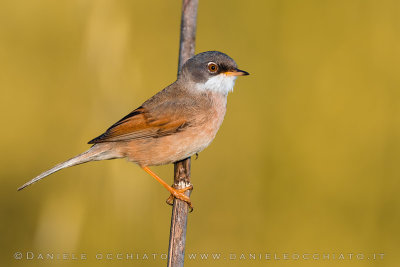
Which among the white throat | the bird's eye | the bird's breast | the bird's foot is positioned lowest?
the bird's foot

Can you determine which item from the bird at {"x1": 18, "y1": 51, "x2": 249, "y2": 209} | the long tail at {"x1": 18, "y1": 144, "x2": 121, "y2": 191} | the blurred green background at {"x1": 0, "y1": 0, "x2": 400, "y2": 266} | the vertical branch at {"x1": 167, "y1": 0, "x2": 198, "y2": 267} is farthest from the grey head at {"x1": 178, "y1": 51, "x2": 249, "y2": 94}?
the long tail at {"x1": 18, "y1": 144, "x2": 121, "y2": 191}

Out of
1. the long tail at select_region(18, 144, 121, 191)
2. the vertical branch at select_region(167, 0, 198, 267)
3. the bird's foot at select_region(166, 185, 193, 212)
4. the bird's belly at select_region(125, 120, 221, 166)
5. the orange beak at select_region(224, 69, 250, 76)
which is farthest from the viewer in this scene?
the orange beak at select_region(224, 69, 250, 76)

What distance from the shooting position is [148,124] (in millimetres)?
4102

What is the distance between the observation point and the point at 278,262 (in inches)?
167

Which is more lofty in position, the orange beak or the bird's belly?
the orange beak

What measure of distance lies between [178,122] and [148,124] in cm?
28

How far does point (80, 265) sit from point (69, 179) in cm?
78

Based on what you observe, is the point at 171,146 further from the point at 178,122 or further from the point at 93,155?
the point at 93,155

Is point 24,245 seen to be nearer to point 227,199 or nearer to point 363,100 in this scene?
point 227,199

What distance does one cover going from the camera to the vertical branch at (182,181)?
3.28m

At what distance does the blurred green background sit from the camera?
12.4 feet

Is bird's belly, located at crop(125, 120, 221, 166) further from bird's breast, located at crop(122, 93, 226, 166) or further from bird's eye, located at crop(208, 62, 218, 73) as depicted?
bird's eye, located at crop(208, 62, 218, 73)
